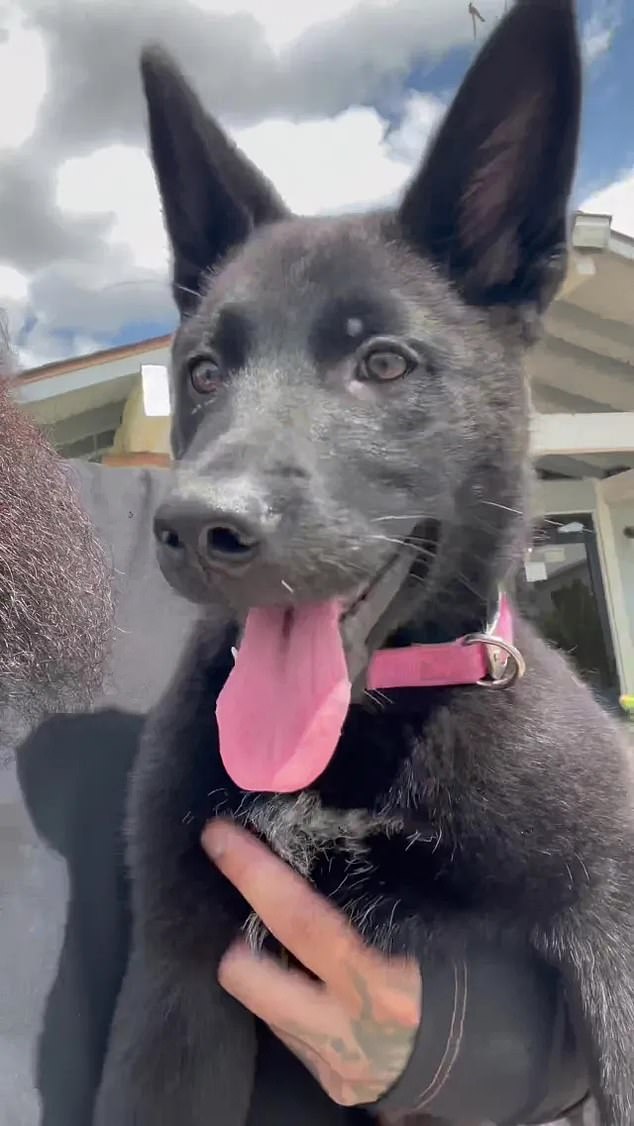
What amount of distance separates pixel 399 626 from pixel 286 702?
0.25m

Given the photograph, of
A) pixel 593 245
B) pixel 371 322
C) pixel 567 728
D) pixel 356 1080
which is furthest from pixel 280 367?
pixel 593 245

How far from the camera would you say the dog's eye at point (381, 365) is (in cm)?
124

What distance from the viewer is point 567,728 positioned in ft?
4.41

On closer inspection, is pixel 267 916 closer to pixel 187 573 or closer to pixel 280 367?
pixel 187 573

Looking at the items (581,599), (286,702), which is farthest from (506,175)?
(581,599)

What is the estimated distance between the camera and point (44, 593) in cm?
181

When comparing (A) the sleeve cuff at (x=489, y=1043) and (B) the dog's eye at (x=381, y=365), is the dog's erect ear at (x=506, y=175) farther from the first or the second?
(A) the sleeve cuff at (x=489, y=1043)

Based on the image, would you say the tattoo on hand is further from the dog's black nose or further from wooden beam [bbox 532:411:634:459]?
wooden beam [bbox 532:411:634:459]

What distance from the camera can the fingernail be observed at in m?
1.26

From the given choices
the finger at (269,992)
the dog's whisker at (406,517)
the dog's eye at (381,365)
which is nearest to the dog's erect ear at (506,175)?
the dog's eye at (381,365)

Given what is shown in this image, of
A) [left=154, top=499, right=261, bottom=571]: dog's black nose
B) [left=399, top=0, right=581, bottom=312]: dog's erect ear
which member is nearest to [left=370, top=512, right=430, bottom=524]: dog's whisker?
[left=154, top=499, right=261, bottom=571]: dog's black nose

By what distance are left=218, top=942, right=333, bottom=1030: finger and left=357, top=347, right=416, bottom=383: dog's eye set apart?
2.61ft

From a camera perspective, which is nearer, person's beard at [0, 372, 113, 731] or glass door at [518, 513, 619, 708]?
person's beard at [0, 372, 113, 731]

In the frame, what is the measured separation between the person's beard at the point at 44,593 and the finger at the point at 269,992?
0.62m
